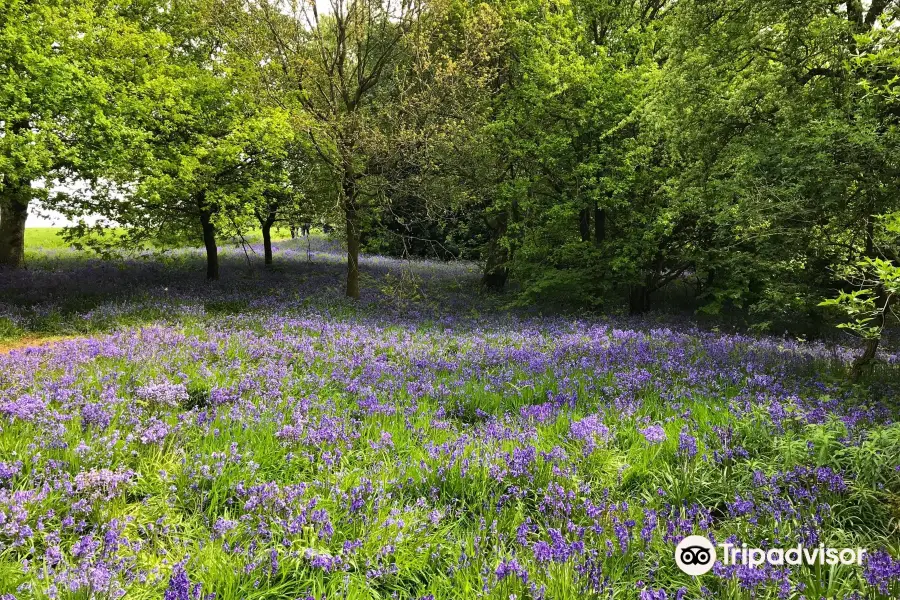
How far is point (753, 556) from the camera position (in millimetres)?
3164

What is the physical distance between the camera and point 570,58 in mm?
13758

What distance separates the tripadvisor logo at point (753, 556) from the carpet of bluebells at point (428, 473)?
0.06 meters

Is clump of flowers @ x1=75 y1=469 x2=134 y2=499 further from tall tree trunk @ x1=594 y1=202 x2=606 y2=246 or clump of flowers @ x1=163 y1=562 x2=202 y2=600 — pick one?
tall tree trunk @ x1=594 y1=202 x2=606 y2=246

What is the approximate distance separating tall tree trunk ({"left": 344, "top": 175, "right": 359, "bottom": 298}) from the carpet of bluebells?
7666 millimetres

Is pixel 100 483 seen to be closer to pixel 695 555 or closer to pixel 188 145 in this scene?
pixel 695 555

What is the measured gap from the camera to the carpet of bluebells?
9.50 ft

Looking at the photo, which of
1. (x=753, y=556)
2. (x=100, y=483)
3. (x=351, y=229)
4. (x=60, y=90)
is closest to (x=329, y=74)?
(x=351, y=229)

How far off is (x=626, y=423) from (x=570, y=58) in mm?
12009

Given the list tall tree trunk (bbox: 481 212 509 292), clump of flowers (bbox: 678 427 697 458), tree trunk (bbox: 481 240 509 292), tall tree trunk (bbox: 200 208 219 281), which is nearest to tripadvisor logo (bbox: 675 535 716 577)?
clump of flowers (bbox: 678 427 697 458)

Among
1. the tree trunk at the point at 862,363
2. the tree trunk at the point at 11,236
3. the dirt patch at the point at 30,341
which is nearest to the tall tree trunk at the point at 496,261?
the tree trunk at the point at 862,363

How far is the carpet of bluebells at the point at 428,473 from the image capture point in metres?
2.90

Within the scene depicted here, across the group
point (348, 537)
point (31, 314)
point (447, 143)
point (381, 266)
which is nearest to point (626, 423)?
point (348, 537)

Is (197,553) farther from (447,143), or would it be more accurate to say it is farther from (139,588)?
(447,143)

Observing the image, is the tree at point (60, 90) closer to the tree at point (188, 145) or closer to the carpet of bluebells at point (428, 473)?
the tree at point (188, 145)
